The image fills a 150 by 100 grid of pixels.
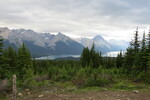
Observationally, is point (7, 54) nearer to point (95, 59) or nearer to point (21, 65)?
point (21, 65)

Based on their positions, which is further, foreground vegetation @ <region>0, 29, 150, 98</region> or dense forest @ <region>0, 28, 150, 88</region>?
dense forest @ <region>0, 28, 150, 88</region>

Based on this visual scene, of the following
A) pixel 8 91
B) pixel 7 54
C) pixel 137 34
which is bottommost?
pixel 8 91

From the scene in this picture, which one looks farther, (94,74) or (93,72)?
(93,72)

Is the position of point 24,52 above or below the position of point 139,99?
above

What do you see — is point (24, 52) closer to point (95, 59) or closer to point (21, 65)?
point (21, 65)

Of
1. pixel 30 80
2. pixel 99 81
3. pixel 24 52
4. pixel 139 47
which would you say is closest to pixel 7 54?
pixel 24 52

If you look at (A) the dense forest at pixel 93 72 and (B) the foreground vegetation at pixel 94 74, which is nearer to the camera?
(B) the foreground vegetation at pixel 94 74

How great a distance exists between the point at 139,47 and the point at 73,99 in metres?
17.3

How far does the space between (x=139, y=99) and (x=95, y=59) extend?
40.0 metres

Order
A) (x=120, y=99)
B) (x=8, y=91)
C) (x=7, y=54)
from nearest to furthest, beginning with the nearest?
(x=120, y=99), (x=8, y=91), (x=7, y=54)

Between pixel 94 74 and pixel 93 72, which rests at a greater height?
pixel 94 74

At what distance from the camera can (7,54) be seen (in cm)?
2894

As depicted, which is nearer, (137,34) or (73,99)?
(73,99)

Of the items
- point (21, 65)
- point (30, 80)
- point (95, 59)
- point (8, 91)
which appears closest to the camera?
point (8, 91)
